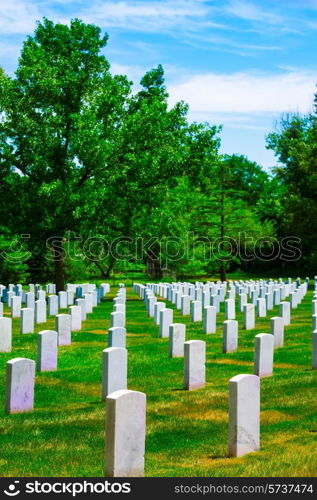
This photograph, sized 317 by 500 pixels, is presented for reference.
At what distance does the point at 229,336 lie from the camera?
16031 mm

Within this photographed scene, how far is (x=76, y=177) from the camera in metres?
34.4

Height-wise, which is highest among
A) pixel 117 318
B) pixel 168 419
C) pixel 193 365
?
pixel 117 318

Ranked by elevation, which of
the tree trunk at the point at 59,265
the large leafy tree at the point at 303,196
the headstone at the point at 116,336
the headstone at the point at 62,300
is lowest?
the headstone at the point at 62,300

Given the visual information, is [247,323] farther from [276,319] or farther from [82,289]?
[82,289]

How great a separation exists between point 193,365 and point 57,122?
930 inches

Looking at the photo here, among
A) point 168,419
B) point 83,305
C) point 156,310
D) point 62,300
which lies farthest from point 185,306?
point 168,419

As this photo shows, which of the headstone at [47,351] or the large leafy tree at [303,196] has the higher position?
the large leafy tree at [303,196]

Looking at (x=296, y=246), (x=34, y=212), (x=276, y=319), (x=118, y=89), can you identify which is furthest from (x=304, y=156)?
(x=276, y=319)

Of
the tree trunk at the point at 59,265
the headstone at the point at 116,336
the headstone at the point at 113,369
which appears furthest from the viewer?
the tree trunk at the point at 59,265

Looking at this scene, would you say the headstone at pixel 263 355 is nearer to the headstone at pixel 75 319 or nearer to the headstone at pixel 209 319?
the headstone at pixel 209 319

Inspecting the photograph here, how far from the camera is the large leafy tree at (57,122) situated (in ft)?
109

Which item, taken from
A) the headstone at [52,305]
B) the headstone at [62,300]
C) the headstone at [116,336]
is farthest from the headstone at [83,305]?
the headstone at [116,336]

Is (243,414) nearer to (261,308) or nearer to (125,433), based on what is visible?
(125,433)

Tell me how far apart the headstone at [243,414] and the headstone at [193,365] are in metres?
3.89
